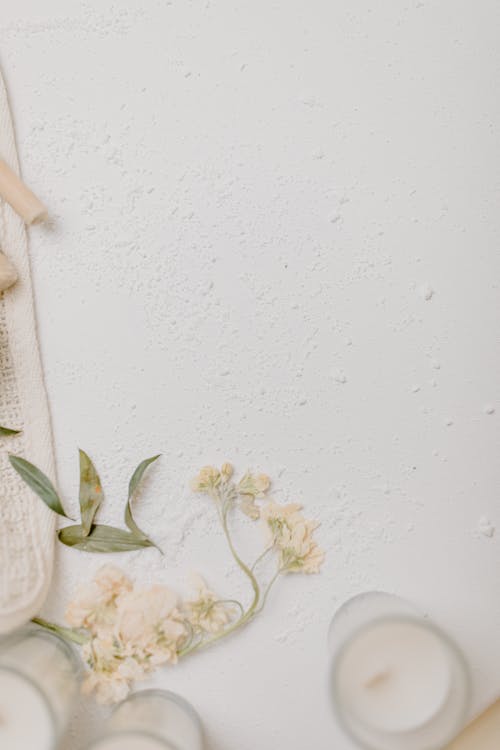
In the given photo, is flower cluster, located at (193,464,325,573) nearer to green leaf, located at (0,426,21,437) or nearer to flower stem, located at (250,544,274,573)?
flower stem, located at (250,544,274,573)

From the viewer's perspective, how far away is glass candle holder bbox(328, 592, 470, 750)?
682 millimetres

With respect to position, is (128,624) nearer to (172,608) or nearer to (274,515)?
(172,608)

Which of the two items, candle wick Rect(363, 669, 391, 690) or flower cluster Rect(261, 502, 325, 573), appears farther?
flower cluster Rect(261, 502, 325, 573)

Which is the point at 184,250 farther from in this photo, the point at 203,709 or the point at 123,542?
the point at 203,709

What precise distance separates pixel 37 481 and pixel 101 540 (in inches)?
3.3

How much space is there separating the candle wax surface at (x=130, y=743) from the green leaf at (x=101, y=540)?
168mm

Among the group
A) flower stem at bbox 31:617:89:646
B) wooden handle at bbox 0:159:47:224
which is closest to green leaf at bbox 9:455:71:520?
flower stem at bbox 31:617:89:646

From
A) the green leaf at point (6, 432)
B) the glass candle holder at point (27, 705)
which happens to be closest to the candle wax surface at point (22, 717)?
the glass candle holder at point (27, 705)

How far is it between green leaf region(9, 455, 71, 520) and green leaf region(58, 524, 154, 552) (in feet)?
0.08

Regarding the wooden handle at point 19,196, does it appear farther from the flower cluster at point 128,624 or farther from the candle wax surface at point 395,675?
the candle wax surface at point 395,675

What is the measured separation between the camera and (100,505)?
80 cm

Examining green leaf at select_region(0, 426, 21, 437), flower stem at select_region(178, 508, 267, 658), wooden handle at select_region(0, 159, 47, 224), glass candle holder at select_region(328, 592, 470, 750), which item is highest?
wooden handle at select_region(0, 159, 47, 224)

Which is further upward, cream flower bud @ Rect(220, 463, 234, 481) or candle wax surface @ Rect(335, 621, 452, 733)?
cream flower bud @ Rect(220, 463, 234, 481)

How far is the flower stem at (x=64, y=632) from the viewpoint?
2.58ft
